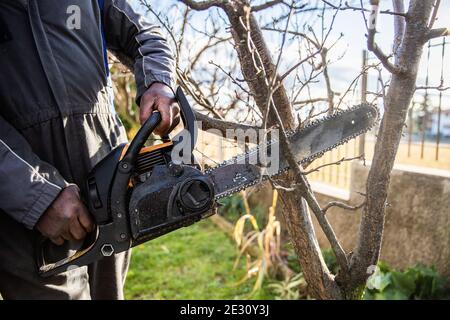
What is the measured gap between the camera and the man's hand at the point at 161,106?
1.38 m

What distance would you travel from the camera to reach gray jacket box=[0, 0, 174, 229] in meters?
1.34

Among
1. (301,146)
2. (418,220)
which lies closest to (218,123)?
(301,146)

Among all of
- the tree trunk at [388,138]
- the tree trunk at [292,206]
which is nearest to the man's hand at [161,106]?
the tree trunk at [292,206]

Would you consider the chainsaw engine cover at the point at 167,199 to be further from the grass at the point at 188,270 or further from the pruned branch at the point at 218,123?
the grass at the point at 188,270

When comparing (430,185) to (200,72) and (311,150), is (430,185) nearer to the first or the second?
(311,150)

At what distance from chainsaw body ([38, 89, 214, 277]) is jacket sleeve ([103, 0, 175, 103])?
23 centimetres

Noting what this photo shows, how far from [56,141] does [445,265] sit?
2.60 m

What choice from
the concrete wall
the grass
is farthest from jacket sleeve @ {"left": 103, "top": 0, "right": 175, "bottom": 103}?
the grass

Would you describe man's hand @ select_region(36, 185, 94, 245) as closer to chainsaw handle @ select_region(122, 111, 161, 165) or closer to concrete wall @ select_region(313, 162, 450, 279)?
chainsaw handle @ select_region(122, 111, 161, 165)

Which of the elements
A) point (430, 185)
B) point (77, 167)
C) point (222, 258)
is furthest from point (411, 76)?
point (222, 258)

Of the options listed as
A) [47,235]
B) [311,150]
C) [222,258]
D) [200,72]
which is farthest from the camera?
[222,258]

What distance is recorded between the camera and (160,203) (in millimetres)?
1321

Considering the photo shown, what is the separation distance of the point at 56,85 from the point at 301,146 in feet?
2.80

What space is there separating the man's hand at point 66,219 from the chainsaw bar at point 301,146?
407 mm
